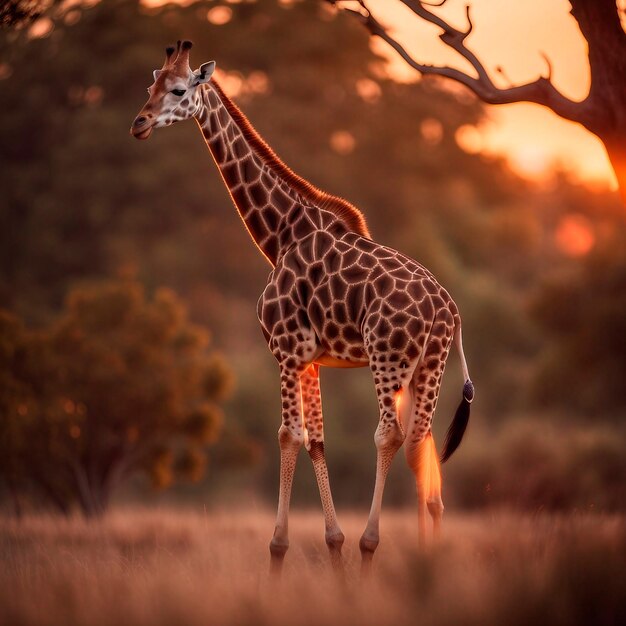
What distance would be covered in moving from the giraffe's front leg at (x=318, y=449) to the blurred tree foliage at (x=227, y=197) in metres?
17.5

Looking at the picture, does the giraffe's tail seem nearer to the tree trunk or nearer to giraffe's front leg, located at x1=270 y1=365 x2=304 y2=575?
giraffe's front leg, located at x1=270 y1=365 x2=304 y2=575

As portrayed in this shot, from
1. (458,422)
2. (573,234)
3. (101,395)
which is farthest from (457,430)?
(573,234)

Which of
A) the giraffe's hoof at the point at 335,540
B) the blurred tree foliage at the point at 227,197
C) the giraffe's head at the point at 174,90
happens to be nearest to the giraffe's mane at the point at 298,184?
the giraffe's head at the point at 174,90

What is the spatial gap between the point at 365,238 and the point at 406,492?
16.6 meters

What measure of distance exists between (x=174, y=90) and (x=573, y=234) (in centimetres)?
3281

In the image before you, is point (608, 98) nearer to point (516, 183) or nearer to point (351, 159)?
point (351, 159)

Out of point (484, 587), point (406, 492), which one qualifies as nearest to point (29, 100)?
point (406, 492)

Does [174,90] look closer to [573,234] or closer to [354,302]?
[354,302]

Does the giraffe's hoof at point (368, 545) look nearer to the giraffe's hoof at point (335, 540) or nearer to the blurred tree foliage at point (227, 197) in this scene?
the giraffe's hoof at point (335, 540)

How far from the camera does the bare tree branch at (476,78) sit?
27.6 feet

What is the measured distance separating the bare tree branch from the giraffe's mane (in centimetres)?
128

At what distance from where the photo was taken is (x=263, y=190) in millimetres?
8508

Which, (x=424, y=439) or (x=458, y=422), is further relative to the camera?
(x=458, y=422)

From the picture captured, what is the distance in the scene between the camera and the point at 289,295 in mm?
8039
